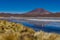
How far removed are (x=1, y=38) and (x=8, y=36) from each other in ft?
0.86

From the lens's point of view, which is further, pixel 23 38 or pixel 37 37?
pixel 37 37

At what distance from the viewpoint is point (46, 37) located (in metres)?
6.95

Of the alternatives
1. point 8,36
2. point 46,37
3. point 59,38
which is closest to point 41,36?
point 46,37

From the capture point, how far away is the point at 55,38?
672 cm

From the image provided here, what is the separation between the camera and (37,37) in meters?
6.83

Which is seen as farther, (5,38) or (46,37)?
(46,37)

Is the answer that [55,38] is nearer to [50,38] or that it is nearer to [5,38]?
[50,38]

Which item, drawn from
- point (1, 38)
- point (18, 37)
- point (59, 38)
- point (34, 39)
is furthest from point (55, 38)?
point (1, 38)

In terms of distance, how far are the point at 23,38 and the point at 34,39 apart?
442mm

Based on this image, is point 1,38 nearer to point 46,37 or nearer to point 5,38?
point 5,38

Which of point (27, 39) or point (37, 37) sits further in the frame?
point (37, 37)

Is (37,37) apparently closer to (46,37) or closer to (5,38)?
(46,37)

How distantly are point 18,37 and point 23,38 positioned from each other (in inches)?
15.0

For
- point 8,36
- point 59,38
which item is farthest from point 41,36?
point 8,36
